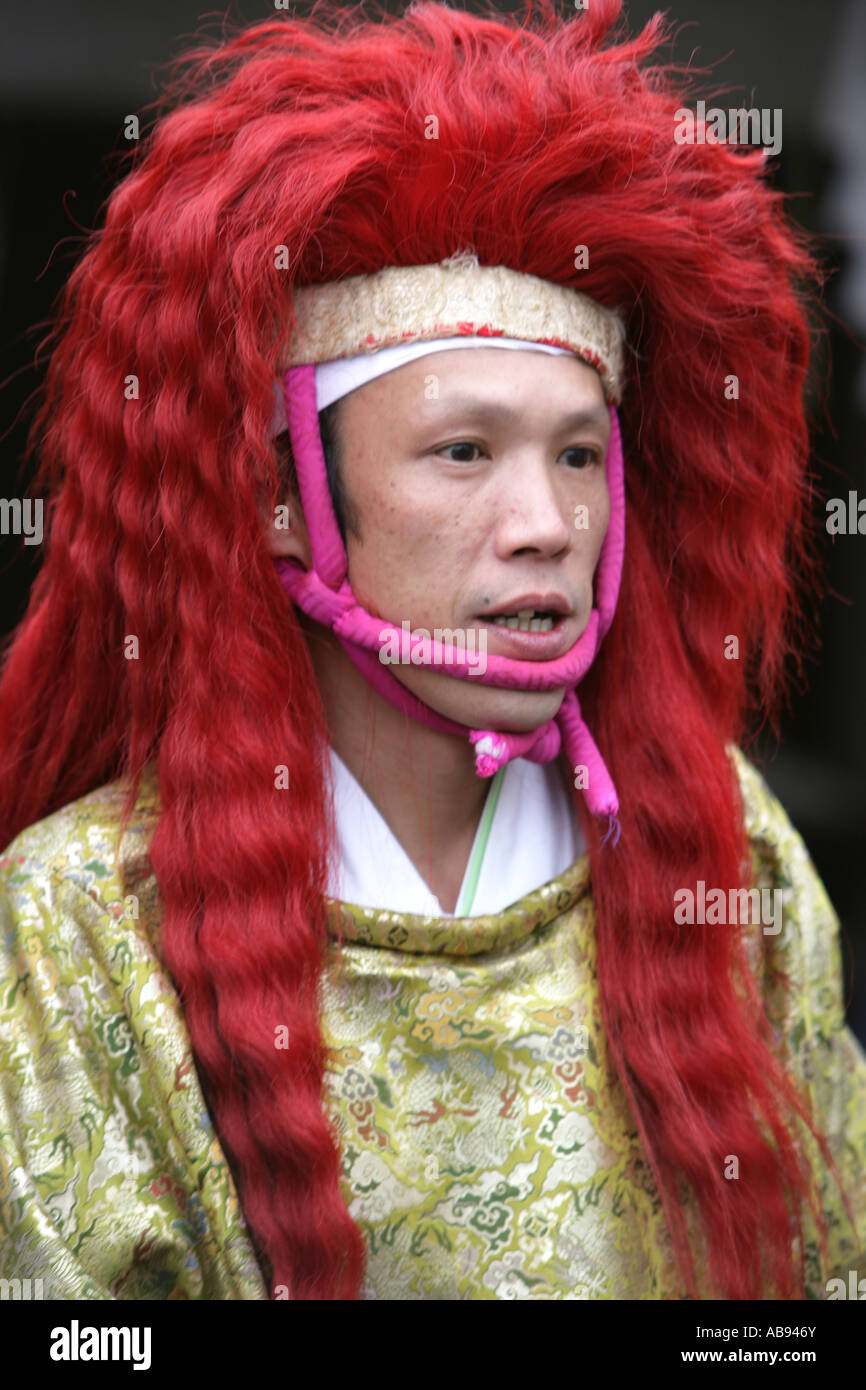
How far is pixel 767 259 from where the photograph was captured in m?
1.73

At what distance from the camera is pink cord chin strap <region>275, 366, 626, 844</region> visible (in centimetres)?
154

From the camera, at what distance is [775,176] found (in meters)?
2.60

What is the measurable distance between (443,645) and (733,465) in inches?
20.1

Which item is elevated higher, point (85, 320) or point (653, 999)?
point (85, 320)

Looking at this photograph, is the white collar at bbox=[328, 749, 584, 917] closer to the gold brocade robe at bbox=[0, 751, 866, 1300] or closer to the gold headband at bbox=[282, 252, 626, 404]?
the gold brocade robe at bbox=[0, 751, 866, 1300]

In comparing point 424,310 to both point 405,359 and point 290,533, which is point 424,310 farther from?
point 290,533

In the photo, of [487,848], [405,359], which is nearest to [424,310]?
[405,359]

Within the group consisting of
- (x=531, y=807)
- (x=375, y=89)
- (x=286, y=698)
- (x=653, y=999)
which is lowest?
(x=653, y=999)

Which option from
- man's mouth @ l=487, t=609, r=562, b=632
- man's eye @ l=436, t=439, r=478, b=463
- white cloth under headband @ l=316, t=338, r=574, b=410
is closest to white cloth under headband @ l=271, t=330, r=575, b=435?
white cloth under headband @ l=316, t=338, r=574, b=410

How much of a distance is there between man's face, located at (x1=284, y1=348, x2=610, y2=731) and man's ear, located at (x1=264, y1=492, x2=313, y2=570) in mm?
73

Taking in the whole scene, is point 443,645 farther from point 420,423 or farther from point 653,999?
point 653,999

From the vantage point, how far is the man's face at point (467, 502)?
151 cm

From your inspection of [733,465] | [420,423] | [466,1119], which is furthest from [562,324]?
[466,1119]

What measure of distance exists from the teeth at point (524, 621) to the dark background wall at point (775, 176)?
675 mm
